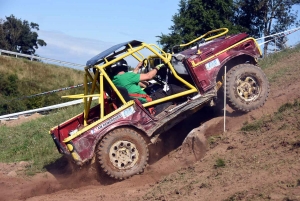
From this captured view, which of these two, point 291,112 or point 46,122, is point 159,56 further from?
point 46,122

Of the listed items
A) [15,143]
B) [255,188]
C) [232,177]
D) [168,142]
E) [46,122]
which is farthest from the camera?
[46,122]

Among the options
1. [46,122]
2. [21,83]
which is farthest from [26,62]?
[46,122]

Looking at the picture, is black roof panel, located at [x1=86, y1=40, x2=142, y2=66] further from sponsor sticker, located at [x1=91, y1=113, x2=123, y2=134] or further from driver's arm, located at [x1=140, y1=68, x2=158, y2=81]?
sponsor sticker, located at [x1=91, y1=113, x2=123, y2=134]

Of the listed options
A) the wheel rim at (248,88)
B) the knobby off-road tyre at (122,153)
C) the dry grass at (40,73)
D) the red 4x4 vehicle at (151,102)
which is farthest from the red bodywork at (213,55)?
the dry grass at (40,73)

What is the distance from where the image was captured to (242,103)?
27.1 ft

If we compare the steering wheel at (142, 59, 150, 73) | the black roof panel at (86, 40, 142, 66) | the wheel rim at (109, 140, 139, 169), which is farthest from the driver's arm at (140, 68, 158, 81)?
the wheel rim at (109, 140, 139, 169)

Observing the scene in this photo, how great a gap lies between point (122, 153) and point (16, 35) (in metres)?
42.1

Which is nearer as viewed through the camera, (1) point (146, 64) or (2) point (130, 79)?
(2) point (130, 79)

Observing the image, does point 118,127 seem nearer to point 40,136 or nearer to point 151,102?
point 151,102

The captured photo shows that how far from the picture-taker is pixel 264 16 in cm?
3453

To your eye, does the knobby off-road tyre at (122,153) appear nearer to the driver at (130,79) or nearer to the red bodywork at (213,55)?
the driver at (130,79)

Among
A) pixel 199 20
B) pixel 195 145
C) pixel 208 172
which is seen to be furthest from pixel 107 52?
pixel 199 20

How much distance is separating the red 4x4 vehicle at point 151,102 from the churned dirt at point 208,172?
1.14 feet

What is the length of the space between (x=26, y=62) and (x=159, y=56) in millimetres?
29547
